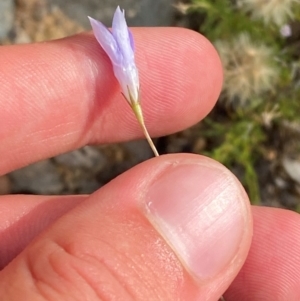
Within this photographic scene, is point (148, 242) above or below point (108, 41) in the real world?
below

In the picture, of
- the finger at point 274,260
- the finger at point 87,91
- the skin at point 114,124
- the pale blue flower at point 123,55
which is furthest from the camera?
the finger at point 274,260

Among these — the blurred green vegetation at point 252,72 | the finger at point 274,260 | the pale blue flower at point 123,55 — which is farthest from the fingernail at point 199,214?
the blurred green vegetation at point 252,72

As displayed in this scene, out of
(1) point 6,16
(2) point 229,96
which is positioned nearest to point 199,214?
(2) point 229,96

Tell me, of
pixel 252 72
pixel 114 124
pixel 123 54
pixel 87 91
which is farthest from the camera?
pixel 252 72

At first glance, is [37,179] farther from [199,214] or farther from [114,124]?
[199,214]

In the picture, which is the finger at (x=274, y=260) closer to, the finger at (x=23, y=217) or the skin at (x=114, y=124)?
the skin at (x=114, y=124)
